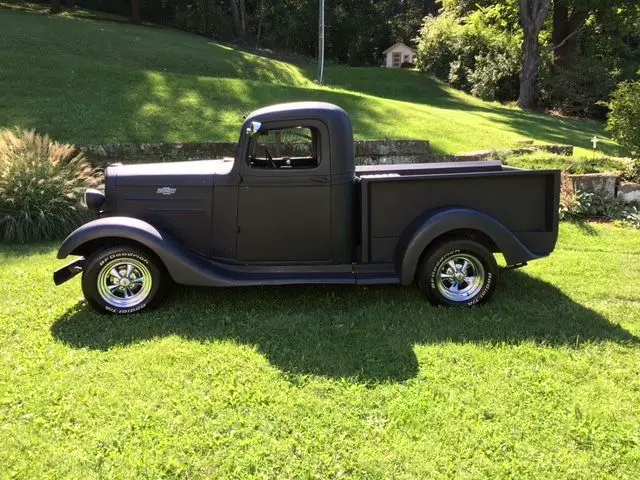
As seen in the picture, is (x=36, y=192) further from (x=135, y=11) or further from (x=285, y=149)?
(x=135, y=11)

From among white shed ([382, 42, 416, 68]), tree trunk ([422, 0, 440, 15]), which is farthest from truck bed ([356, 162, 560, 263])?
tree trunk ([422, 0, 440, 15])

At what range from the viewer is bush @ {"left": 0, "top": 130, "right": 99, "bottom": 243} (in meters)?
6.95

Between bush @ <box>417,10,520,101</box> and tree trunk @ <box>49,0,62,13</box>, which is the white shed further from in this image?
tree trunk @ <box>49,0,62,13</box>

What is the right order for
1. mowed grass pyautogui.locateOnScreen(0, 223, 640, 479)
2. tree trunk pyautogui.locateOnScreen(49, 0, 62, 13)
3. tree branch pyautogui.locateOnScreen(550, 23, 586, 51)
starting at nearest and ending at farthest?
1. mowed grass pyautogui.locateOnScreen(0, 223, 640, 479)
2. tree branch pyautogui.locateOnScreen(550, 23, 586, 51)
3. tree trunk pyautogui.locateOnScreen(49, 0, 62, 13)

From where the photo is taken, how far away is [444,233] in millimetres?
4754

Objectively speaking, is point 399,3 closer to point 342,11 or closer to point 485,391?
point 342,11

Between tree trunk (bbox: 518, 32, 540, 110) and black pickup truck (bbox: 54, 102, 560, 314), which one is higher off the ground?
tree trunk (bbox: 518, 32, 540, 110)

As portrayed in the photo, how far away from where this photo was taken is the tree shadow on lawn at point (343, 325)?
4.04 meters

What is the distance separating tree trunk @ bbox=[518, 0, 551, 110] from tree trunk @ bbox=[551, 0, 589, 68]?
109 inches

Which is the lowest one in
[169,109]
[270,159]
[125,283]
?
[125,283]

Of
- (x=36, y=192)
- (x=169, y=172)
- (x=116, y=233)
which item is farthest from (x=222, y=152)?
(x=116, y=233)

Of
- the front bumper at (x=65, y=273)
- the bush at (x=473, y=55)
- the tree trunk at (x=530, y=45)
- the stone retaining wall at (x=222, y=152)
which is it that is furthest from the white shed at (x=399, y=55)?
the front bumper at (x=65, y=273)

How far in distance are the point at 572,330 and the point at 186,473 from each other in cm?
322

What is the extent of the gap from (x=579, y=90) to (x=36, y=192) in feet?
71.4
